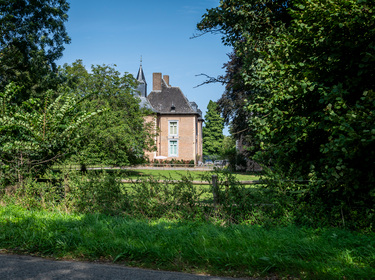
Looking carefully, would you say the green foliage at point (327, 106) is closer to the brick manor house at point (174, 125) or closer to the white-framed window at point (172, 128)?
the brick manor house at point (174, 125)

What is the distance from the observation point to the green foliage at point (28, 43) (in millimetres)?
18531

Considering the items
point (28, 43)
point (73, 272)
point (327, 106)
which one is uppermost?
point (28, 43)

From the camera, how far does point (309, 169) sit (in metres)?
6.94

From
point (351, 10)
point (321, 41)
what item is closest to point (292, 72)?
point (321, 41)

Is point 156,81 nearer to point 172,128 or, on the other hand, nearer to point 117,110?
point 172,128

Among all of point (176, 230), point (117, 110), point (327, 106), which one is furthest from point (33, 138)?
point (117, 110)

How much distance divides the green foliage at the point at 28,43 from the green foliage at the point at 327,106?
16110 mm

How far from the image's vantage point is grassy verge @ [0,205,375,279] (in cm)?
430

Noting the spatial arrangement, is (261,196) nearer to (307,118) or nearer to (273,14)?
(307,118)

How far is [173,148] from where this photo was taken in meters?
50.1

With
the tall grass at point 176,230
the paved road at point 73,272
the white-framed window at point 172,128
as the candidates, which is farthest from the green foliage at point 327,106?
the white-framed window at point 172,128

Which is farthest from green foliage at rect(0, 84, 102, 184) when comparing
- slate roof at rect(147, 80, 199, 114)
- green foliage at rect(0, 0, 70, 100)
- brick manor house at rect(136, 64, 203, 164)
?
slate roof at rect(147, 80, 199, 114)

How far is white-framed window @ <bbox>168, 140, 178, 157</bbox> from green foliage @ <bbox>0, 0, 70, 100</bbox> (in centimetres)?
3078

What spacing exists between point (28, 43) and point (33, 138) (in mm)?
13209
